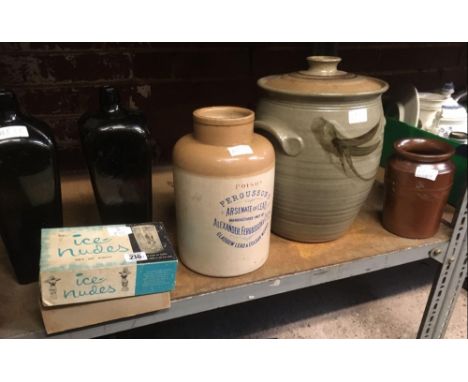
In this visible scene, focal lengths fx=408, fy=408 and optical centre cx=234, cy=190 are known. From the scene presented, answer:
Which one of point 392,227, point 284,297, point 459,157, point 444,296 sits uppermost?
point 459,157

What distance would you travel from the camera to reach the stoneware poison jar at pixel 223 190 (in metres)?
0.64

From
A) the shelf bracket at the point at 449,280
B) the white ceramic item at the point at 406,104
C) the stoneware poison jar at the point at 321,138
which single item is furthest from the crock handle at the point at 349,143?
the white ceramic item at the point at 406,104

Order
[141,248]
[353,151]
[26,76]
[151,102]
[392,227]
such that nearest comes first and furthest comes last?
[141,248] → [353,151] → [392,227] → [26,76] → [151,102]

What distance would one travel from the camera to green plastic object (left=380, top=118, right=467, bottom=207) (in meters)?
0.90

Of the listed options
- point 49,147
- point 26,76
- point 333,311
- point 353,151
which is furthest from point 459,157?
point 26,76

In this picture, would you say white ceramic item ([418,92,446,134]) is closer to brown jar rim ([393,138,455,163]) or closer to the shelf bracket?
brown jar rim ([393,138,455,163])

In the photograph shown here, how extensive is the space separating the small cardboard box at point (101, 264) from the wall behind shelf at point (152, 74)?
1.73 feet

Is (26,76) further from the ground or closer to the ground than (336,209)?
further from the ground

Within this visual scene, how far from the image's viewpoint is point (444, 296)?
919 millimetres

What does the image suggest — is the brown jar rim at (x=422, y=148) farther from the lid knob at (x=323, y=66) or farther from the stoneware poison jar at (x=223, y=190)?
the stoneware poison jar at (x=223, y=190)

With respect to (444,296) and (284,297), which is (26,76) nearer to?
(284,297)

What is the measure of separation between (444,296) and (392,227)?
22 centimetres

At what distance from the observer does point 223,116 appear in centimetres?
70

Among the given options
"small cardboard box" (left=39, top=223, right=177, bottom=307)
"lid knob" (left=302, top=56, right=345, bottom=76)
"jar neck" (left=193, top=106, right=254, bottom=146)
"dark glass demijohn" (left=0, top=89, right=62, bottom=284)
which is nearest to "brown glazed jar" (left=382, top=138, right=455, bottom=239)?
"lid knob" (left=302, top=56, right=345, bottom=76)
